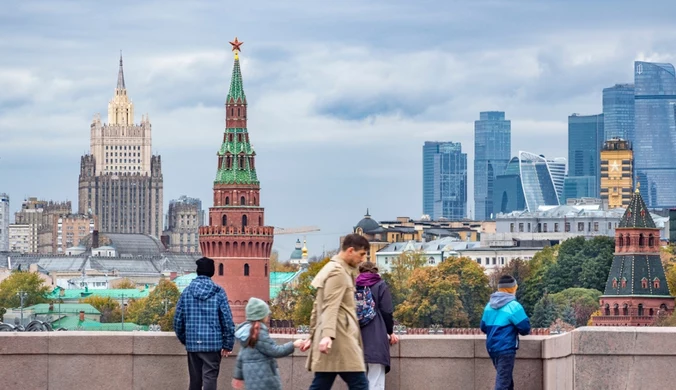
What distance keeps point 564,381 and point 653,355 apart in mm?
1232

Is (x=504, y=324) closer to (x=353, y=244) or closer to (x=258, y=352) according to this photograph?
(x=353, y=244)

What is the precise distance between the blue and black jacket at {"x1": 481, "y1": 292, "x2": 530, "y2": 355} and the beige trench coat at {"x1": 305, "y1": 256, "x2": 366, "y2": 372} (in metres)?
3.58

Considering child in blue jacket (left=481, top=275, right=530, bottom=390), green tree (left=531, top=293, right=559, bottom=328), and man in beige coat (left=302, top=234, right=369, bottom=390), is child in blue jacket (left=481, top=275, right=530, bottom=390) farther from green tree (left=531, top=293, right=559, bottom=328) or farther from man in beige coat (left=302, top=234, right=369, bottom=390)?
green tree (left=531, top=293, right=559, bottom=328)

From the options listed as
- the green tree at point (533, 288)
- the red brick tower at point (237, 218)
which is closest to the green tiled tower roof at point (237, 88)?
the red brick tower at point (237, 218)

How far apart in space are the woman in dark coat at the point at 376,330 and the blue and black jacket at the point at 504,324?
5.08 ft

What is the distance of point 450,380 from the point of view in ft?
119

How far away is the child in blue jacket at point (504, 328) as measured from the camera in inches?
1332

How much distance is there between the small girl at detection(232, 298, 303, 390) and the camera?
31484 millimetres

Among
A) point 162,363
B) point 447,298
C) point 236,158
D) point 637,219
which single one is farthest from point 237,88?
point 162,363

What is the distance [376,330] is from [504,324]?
75.6 inches

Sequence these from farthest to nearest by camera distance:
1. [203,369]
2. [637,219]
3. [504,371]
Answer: [637,219] < [504,371] < [203,369]

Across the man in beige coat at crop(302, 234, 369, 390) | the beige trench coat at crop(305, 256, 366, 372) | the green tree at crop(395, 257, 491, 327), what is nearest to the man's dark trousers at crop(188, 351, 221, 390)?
the man in beige coat at crop(302, 234, 369, 390)

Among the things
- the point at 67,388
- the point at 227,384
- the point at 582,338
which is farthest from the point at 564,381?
the point at 67,388

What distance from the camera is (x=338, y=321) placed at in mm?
30562
